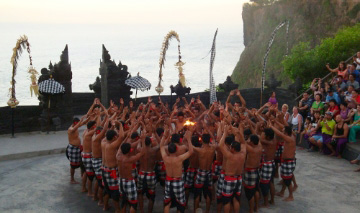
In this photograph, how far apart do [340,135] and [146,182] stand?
21.9 feet

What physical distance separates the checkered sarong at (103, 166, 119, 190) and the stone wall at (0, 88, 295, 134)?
849 cm

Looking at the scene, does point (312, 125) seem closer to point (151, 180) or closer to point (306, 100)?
point (306, 100)

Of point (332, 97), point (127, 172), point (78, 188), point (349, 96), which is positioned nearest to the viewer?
point (127, 172)

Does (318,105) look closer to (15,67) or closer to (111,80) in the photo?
(111,80)

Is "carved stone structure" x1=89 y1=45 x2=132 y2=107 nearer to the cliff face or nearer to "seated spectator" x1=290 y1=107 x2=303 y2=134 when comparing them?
"seated spectator" x1=290 y1=107 x2=303 y2=134

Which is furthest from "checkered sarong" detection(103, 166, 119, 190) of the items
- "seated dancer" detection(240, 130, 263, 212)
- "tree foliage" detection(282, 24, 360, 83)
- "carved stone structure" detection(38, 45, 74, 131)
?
"tree foliage" detection(282, 24, 360, 83)

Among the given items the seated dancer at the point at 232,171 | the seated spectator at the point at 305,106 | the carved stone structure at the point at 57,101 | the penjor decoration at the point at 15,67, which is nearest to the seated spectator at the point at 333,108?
the seated spectator at the point at 305,106

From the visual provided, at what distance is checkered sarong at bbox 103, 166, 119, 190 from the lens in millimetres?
8039

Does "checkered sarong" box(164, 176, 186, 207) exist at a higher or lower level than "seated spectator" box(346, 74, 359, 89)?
lower

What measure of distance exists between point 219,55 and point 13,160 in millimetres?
99217

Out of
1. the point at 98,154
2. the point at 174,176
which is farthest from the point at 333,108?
the point at 98,154

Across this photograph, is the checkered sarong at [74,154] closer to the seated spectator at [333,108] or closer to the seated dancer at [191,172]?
the seated dancer at [191,172]

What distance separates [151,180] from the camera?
8.08 m

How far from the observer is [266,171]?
8.55 meters
